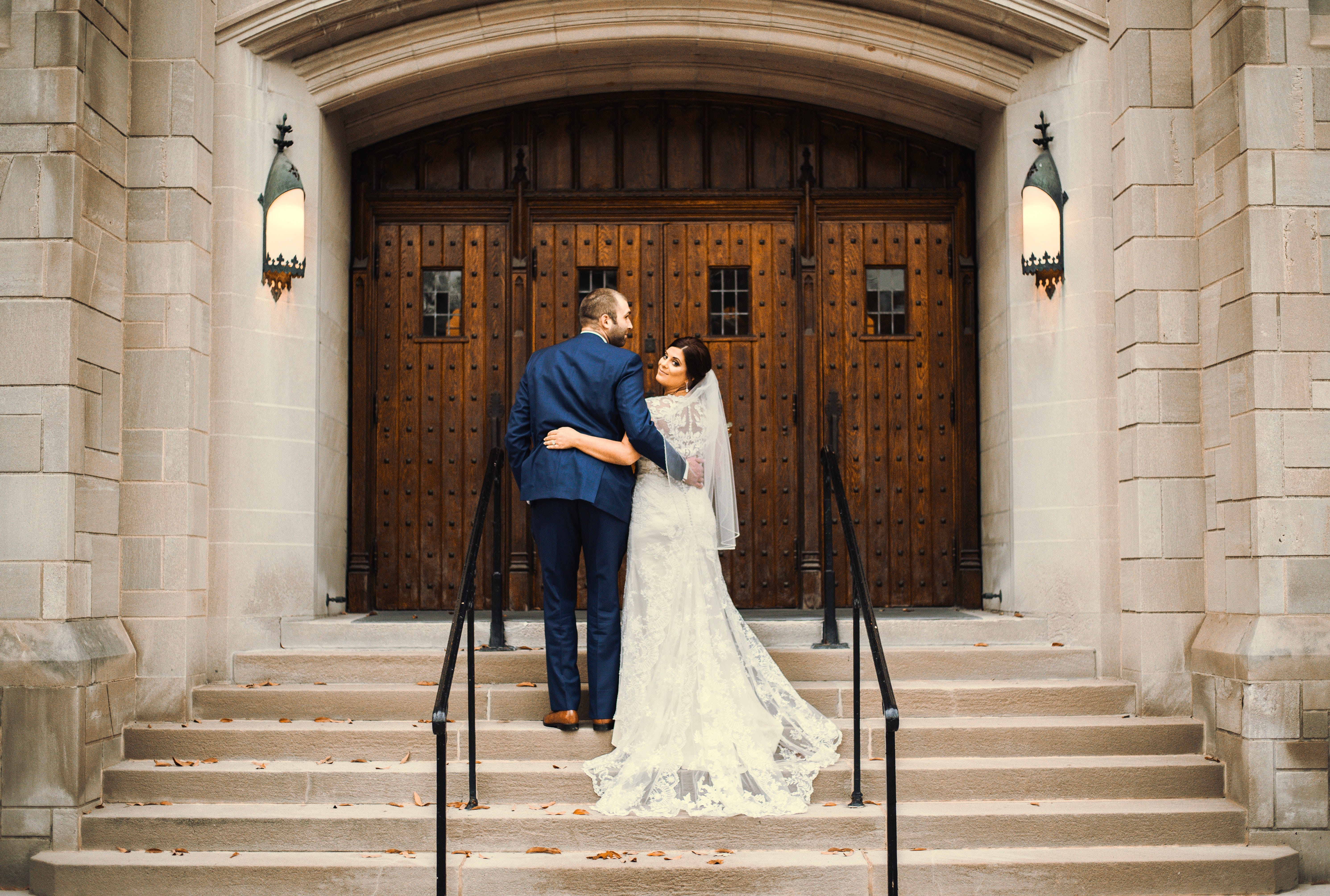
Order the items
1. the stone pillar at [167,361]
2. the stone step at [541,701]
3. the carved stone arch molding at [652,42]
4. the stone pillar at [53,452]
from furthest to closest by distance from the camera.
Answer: the carved stone arch molding at [652,42]
the stone pillar at [167,361]
the stone step at [541,701]
the stone pillar at [53,452]

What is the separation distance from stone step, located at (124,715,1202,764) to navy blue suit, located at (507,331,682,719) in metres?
0.20

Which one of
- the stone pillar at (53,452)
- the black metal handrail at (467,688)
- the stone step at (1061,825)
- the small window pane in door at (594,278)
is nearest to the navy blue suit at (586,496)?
the black metal handrail at (467,688)

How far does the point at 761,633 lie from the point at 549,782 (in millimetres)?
1572

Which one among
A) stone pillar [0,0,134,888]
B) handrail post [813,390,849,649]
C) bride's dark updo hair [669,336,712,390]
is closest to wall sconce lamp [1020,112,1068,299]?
handrail post [813,390,849,649]

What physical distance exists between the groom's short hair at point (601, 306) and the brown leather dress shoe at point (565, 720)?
1755mm

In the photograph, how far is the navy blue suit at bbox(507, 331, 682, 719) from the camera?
4.89 metres

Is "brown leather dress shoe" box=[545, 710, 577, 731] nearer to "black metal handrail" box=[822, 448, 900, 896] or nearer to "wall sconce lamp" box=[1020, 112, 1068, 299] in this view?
"black metal handrail" box=[822, 448, 900, 896]

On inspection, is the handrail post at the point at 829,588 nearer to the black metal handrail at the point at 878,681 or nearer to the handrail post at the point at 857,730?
the black metal handrail at the point at 878,681

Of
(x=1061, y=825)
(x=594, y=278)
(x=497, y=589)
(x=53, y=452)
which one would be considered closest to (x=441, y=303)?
(x=594, y=278)

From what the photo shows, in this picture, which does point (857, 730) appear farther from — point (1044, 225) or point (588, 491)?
point (1044, 225)

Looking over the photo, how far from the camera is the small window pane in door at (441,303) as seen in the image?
724 centimetres

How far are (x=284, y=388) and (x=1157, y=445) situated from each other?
464 cm

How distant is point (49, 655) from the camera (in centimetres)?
481

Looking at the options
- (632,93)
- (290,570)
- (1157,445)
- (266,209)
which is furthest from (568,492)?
(632,93)
